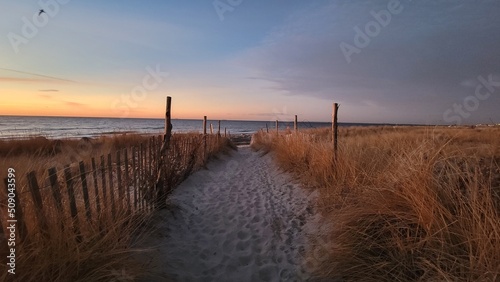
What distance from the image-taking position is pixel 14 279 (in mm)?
1942

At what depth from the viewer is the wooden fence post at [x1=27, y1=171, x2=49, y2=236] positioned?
2266 mm

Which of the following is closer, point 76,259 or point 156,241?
point 76,259

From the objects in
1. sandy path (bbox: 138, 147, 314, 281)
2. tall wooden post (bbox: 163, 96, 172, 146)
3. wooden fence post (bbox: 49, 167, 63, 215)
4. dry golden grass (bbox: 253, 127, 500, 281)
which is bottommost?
sandy path (bbox: 138, 147, 314, 281)

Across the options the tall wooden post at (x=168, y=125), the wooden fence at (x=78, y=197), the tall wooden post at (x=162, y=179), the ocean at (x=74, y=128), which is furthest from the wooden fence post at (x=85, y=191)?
the ocean at (x=74, y=128)

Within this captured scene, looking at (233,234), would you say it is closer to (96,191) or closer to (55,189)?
(96,191)

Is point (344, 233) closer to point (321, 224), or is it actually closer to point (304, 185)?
point (321, 224)

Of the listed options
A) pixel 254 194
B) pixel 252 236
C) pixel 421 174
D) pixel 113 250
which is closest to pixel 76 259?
pixel 113 250

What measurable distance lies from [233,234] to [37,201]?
8.95ft

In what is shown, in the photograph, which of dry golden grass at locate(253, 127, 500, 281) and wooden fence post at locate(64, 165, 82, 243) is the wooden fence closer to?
wooden fence post at locate(64, 165, 82, 243)

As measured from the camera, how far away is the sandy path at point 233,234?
131 inches

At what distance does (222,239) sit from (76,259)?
2.24 metres

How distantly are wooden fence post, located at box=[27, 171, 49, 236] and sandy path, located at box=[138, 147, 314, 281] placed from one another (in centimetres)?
108

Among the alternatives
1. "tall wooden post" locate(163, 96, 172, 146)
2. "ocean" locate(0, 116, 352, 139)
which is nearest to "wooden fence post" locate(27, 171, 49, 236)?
"tall wooden post" locate(163, 96, 172, 146)

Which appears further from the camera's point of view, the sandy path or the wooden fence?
the sandy path
